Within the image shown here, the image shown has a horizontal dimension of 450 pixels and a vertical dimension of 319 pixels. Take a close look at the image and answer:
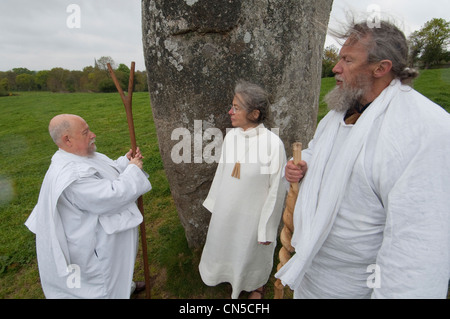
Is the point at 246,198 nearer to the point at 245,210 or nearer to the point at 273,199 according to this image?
the point at 245,210

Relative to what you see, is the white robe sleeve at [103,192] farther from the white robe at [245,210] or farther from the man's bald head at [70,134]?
the white robe at [245,210]

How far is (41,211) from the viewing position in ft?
7.38

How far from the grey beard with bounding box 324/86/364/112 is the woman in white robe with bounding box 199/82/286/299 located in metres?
0.68

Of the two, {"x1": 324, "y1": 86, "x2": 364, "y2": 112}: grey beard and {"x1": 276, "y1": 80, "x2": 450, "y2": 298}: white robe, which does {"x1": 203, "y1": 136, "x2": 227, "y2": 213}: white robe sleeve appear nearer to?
{"x1": 276, "y1": 80, "x2": 450, "y2": 298}: white robe

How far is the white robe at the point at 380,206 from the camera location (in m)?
1.30

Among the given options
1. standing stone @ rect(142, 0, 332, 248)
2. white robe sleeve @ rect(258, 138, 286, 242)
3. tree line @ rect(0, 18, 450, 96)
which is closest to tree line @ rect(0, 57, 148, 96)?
tree line @ rect(0, 18, 450, 96)

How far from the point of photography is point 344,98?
1.71 m

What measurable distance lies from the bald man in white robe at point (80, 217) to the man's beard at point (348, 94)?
5.56 feet

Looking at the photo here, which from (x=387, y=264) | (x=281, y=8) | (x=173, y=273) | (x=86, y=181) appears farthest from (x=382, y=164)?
(x=173, y=273)

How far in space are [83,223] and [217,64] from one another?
6.24ft

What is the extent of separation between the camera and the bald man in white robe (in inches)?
86.2

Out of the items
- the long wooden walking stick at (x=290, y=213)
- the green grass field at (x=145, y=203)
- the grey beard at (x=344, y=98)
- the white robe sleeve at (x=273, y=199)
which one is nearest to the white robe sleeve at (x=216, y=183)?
the white robe sleeve at (x=273, y=199)

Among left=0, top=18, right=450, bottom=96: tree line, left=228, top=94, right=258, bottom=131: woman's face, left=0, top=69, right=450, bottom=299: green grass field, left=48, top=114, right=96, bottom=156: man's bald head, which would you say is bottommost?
left=0, top=69, right=450, bottom=299: green grass field

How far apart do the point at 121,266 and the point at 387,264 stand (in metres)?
2.17
